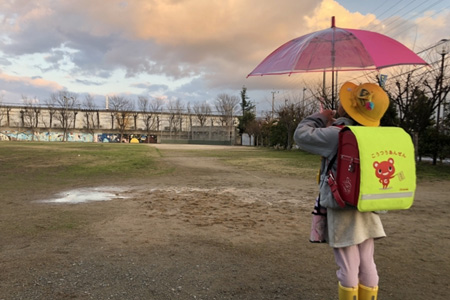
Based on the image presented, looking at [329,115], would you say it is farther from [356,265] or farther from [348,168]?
[356,265]

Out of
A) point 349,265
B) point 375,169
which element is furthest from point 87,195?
point 375,169

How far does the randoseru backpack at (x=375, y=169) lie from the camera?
2012mm

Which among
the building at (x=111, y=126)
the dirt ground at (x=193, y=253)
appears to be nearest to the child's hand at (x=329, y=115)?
the dirt ground at (x=193, y=253)

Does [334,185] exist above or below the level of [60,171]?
above

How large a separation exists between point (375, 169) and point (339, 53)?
177cm

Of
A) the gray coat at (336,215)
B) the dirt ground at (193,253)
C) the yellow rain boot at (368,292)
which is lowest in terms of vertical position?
the dirt ground at (193,253)

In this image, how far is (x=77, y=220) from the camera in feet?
19.1

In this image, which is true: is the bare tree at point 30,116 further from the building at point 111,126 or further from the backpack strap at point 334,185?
the backpack strap at point 334,185

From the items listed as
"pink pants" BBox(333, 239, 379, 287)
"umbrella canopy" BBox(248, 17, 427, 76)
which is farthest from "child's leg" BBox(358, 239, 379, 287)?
"umbrella canopy" BBox(248, 17, 427, 76)

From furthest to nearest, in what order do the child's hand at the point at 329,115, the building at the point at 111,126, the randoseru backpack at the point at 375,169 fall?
the building at the point at 111,126, the child's hand at the point at 329,115, the randoseru backpack at the point at 375,169

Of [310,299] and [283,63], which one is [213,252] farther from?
[283,63]

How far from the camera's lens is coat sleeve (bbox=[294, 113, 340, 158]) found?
2.28 metres

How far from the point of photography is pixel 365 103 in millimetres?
2254

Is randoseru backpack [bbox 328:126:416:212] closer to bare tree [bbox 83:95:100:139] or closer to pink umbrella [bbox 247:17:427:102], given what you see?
pink umbrella [bbox 247:17:427:102]
